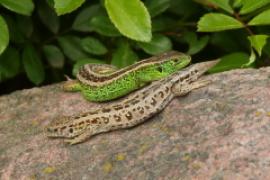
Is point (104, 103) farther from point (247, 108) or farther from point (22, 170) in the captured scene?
point (247, 108)

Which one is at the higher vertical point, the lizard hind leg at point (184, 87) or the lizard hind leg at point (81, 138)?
the lizard hind leg at point (184, 87)

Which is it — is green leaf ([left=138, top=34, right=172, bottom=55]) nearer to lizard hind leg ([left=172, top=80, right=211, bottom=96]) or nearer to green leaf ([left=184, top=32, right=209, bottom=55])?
green leaf ([left=184, top=32, right=209, bottom=55])

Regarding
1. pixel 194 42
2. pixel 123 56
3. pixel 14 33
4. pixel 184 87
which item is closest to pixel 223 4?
pixel 184 87

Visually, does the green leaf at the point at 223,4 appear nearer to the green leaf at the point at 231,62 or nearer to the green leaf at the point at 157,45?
the green leaf at the point at 231,62

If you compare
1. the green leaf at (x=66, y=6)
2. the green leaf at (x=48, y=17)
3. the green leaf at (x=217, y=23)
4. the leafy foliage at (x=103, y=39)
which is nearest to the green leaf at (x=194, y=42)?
the leafy foliage at (x=103, y=39)

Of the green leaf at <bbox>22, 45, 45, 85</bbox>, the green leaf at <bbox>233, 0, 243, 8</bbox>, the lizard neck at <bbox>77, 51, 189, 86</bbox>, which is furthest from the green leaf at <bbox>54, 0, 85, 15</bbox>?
the green leaf at <bbox>22, 45, 45, 85</bbox>

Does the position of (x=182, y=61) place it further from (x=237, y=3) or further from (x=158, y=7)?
(x=237, y=3)
